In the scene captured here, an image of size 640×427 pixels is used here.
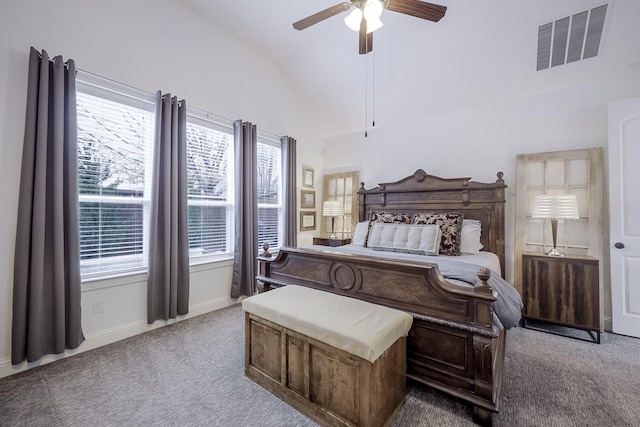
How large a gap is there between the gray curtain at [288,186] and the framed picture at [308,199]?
28 cm

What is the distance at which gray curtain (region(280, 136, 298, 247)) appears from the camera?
4.22 meters

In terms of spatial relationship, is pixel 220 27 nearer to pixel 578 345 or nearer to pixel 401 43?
pixel 401 43

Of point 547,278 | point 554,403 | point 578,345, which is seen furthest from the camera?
point 547,278

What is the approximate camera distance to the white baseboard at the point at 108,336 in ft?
6.59

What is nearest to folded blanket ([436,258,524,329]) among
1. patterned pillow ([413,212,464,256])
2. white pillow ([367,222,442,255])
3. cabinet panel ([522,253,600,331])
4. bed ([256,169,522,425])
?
bed ([256,169,522,425])

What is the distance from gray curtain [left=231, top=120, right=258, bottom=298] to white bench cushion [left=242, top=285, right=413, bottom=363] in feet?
5.33

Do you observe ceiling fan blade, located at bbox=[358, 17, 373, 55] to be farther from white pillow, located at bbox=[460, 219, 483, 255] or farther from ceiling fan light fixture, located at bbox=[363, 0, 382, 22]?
white pillow, located at bbox=[460, 219, 483, 255]

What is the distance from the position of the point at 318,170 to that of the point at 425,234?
Result: 257 centimetres

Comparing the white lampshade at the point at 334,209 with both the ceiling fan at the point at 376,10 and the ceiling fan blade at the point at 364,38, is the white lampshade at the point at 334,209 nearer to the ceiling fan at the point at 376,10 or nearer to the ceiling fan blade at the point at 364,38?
the ceiling fan blade at the point at 364,38

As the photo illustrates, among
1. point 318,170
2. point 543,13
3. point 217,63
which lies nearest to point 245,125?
point 217,63

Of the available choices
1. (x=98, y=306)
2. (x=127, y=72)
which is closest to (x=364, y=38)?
(x=127, y=72)

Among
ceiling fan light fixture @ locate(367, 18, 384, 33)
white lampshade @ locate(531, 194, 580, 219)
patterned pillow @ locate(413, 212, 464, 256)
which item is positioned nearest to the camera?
ceiling fan light fixture @ locate(367, 18, 384, 33)

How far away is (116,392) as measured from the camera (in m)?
1.82

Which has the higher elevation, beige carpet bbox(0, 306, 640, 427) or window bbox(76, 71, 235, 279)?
window bbox(76, 71, 235, 279)
